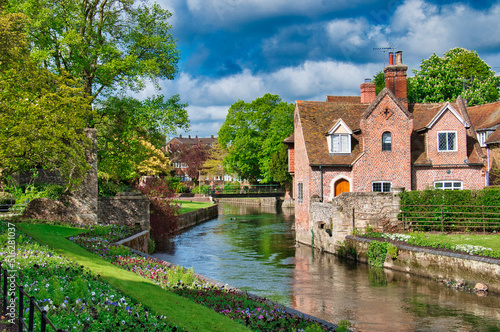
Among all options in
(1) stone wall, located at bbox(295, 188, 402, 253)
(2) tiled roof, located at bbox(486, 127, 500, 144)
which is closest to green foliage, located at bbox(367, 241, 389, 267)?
(1) stone wall, located at bbox(295, 188, 402, 253)

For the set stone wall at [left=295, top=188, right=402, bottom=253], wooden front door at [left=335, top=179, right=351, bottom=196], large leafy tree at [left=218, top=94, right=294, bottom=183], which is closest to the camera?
stone wall at [left=295, top=188, right=402, bottom=253]

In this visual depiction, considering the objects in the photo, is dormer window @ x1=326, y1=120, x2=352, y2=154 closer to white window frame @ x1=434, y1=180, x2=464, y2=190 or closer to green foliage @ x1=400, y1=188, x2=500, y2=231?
white window frame @ x1=434, y1=180, x2=464, y2=190

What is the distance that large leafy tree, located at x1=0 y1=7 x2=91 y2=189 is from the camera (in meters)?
18.3

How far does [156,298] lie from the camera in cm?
979

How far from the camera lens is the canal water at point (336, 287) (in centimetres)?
1365

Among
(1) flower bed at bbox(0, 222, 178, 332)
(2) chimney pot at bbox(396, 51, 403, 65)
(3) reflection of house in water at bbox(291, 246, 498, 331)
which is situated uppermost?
(2) chimney pot at bbox(396, 51, 403, 65)

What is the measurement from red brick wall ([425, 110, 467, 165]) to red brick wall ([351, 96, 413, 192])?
1.97 metres

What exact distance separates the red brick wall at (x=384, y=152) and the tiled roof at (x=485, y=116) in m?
11.7

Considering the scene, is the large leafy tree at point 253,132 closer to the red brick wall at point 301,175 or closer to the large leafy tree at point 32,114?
the red brick wall at point 301,175

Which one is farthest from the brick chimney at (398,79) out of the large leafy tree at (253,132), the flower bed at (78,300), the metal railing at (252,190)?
the metal railing at (252,190)

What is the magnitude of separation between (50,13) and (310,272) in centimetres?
2059

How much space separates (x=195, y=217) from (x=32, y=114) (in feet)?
87.0

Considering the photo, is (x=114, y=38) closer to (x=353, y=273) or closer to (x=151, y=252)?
(x=151, y=252)

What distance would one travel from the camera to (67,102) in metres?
20.4
